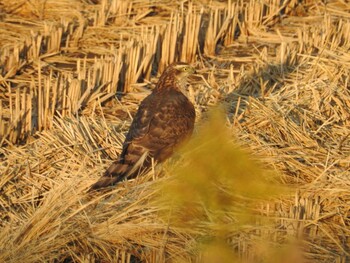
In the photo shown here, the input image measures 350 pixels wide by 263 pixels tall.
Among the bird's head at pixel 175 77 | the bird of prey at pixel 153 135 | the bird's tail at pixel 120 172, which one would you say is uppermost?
the bird's head at pixel 175 77

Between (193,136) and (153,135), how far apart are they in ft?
1.61

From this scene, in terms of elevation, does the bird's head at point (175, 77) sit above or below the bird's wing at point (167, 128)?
above

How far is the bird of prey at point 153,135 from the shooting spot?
6484mm

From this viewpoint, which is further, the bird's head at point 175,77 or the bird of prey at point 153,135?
the bird's head at point 175,77

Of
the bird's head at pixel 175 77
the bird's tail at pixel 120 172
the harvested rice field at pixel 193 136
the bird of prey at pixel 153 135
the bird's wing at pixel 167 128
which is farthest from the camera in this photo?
the bird's head at pixel 175 77

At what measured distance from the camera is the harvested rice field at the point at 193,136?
16.9ft

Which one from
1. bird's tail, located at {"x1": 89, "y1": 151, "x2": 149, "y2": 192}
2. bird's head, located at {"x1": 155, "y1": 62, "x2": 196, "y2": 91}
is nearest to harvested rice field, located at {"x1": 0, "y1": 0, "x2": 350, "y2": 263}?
bird's tail, located at {"x1": 89, "y1": 151, "x2": 149, "y2": 192}

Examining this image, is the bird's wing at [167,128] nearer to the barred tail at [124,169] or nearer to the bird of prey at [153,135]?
the bird of prey at [153,135]

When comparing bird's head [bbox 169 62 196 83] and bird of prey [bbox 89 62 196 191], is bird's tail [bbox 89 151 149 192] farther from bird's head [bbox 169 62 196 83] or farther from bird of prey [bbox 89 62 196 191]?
bird's head [bbox 169 62 196 83]

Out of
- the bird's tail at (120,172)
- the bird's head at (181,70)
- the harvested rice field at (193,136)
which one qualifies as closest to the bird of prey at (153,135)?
the bird's tail at (120,172)

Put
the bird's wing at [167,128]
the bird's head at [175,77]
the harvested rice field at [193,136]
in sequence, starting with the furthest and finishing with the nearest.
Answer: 1. the bird's head at [175,77]
2. the bird's wing at [167,128]
3. the harvested rice field at [193,136]

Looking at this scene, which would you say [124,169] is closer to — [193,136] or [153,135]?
[153,135]

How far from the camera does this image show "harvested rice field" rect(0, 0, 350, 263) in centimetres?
514

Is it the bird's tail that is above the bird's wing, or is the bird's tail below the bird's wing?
below
